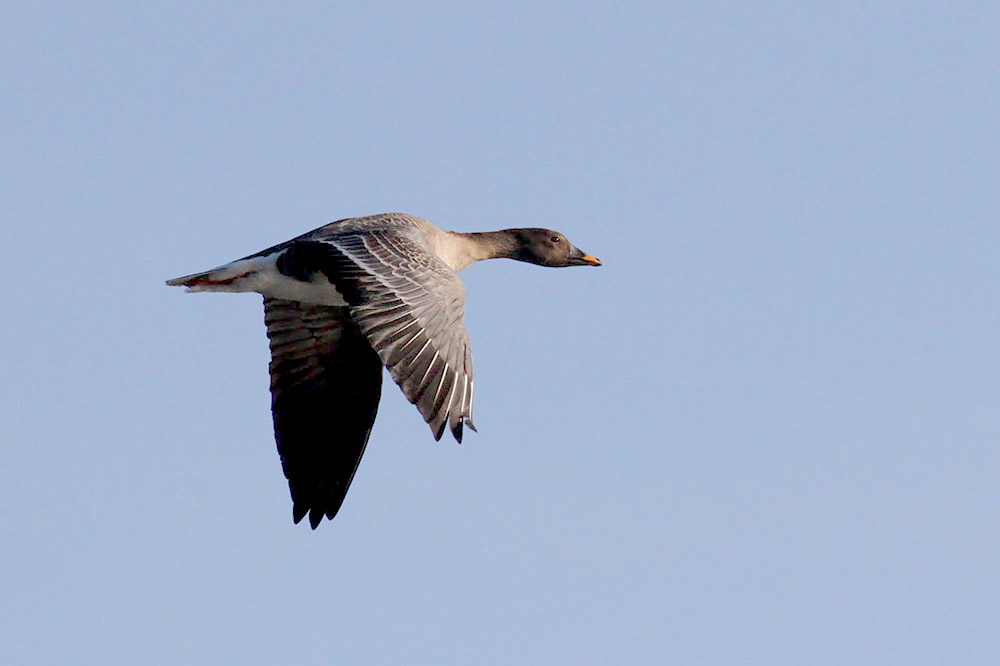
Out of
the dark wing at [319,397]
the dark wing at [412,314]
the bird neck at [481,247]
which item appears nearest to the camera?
the dark wing at [412,314]

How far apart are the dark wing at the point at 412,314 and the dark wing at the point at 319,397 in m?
2.23

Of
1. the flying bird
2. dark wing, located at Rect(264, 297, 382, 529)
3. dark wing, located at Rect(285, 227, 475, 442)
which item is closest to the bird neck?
the flying bird

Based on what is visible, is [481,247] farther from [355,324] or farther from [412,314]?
[412,314]

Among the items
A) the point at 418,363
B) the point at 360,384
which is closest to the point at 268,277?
the point at 360,384

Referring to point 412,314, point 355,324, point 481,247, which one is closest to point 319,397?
point 355,324

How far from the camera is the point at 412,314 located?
42.5 feet

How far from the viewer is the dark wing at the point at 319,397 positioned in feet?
53.1

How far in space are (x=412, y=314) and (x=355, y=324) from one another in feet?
12.2

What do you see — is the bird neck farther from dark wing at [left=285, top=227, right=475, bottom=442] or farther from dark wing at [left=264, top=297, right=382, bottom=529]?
dark wing at [left=285, top=227, right=475, bottom=442]

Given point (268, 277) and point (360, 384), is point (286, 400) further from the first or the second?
point (268, 277)

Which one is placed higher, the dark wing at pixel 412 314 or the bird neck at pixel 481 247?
the bird neck at pixel 481 247

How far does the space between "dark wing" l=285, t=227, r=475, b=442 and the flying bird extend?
1 cm

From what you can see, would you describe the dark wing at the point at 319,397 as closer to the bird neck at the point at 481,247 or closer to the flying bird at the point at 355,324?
the flying bird at the point at 355,324

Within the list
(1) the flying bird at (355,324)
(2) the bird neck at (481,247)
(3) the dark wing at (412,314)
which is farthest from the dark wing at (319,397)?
(3) the dark wing at (412,314)
